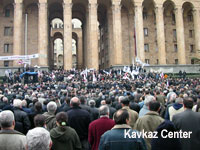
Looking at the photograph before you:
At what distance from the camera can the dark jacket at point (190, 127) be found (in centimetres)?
532

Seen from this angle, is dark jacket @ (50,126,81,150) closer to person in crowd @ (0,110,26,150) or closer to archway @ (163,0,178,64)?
person in crowd @ (0,110,26,150)

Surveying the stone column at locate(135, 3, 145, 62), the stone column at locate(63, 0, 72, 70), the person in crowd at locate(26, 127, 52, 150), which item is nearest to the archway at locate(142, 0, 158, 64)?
the stone column at locate(135, 3, 145, 62)

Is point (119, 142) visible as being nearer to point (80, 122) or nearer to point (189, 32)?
point (80, 122)

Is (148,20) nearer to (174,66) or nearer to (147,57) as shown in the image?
(147,57)

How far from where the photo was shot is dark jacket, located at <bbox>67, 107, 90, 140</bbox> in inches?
256

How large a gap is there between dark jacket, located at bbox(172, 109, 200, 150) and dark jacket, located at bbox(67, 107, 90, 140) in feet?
8.40

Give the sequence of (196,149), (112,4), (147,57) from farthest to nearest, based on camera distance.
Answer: (147,57) < (112,4) < (196,149)

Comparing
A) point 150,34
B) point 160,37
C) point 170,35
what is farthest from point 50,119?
point 170,35

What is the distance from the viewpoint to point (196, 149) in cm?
531

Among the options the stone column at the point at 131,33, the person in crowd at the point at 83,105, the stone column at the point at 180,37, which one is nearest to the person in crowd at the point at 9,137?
the person in crowd at the point at 83,105

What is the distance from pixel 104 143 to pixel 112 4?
4059 centimetres

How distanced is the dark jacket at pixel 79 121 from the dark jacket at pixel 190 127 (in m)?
2.56

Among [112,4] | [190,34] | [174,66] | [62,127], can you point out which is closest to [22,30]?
[112,4]

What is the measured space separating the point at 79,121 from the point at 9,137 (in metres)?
2.70
